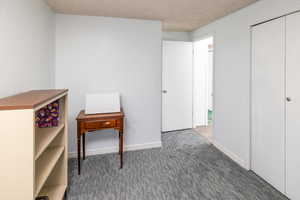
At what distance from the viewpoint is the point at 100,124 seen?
8.32 feet

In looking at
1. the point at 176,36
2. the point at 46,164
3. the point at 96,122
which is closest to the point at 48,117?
the point at 46,164

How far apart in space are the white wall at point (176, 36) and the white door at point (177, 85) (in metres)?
0.21

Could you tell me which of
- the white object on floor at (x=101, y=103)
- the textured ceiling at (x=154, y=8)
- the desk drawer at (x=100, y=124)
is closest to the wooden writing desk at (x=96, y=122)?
the desk drawer at (x=100, y=124)

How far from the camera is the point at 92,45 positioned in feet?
9.73

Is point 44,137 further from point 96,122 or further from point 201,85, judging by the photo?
point 201,85

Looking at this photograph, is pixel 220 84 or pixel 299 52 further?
pixel 220 84

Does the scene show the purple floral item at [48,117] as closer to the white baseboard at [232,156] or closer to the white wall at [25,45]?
the white wall at [25,45]

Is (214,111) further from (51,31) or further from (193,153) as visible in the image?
(51,31)

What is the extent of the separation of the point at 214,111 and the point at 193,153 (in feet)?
2.96

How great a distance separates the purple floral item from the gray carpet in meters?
0.88

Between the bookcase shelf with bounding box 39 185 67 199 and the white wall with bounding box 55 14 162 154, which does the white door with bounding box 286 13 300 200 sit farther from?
the bookcase shelf with bounding box 39 185 67 199

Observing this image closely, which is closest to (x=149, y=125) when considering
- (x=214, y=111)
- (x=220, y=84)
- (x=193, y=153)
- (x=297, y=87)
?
(x=193, y=153)

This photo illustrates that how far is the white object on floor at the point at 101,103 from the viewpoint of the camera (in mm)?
2719

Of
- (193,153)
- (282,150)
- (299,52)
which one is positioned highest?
(299,52)
